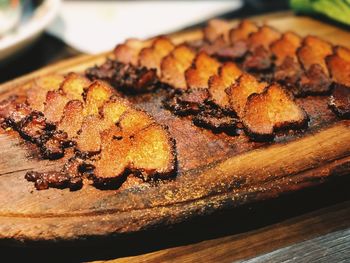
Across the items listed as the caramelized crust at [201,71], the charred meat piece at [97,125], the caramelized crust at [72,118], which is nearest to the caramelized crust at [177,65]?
the caramelized crust at [201,71]

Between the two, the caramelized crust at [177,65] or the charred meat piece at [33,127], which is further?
the caramelized crust at [177,65]

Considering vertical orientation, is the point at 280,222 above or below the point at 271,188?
below

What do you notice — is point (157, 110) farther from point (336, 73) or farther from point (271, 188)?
point (336, 73)

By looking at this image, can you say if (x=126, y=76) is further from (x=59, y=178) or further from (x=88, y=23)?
(x=88, y=23)

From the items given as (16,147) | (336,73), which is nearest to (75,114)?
(16,147)

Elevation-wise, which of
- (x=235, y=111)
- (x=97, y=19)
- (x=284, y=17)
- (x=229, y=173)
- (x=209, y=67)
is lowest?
(x=229, y=173)

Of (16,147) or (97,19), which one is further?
(97,19)

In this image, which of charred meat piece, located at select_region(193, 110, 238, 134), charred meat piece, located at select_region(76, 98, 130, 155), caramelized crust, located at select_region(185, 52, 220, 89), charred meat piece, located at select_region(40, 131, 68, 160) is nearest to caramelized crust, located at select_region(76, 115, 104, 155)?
charred meat piece, located at select_region(76, 98, 130, 155)

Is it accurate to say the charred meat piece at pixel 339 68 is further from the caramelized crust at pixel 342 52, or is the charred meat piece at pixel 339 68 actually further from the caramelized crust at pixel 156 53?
the caramelized crust at pixel 156 53
